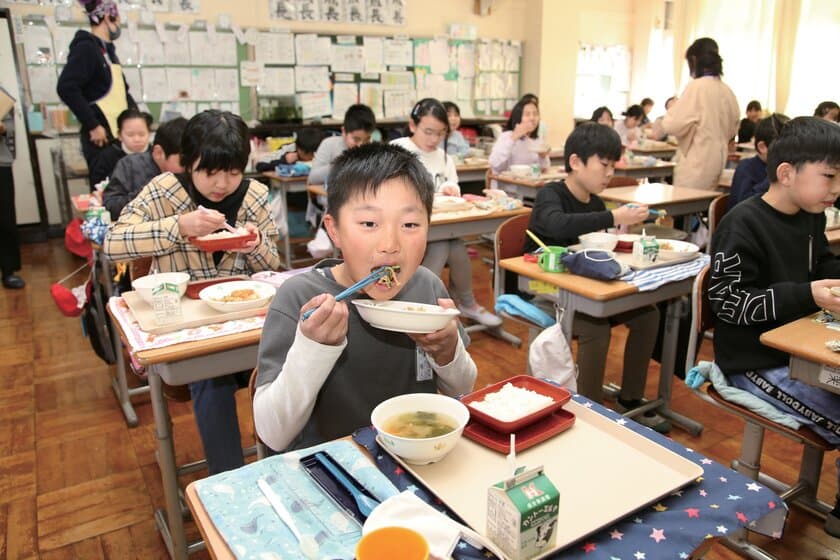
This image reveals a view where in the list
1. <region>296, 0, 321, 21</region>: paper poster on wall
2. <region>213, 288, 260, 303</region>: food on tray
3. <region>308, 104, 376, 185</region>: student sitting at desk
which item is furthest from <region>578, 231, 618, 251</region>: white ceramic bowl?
<region>296, 0, 321, 21</region>: paper poster on wall

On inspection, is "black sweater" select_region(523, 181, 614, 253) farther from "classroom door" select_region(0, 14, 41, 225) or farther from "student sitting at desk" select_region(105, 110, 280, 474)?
"classroom door" select_region(0, 14, 41, 225)

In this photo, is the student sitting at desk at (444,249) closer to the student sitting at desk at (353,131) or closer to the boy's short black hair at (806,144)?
the student sitting at desk at (353,131)

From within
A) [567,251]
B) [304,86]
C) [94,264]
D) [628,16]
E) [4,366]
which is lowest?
[4,366]

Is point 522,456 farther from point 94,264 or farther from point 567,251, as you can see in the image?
point 94,264

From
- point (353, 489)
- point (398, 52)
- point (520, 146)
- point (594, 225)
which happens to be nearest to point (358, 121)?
point (520, 146)

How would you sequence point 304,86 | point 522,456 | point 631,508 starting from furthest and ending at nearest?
point 304,86 → point 522,456 → point 631,508

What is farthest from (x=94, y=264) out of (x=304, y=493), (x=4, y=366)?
(x=304, y=493)

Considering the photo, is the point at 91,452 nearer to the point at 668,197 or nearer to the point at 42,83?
the point at 668,197

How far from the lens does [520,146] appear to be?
521cm

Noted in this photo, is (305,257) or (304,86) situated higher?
(304,86)

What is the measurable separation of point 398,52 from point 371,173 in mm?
6412

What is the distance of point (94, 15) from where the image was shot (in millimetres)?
3994

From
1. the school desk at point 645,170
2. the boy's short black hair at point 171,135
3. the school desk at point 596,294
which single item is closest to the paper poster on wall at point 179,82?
the boy's short black hair at point 171,135

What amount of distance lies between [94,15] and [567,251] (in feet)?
11.6
